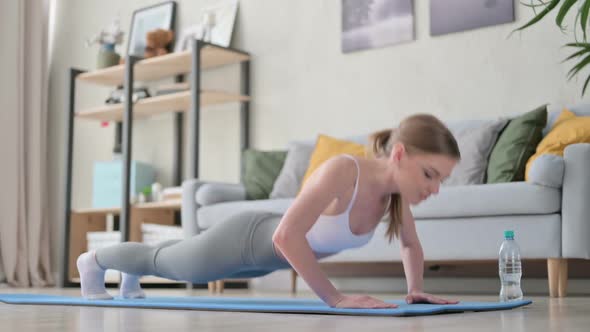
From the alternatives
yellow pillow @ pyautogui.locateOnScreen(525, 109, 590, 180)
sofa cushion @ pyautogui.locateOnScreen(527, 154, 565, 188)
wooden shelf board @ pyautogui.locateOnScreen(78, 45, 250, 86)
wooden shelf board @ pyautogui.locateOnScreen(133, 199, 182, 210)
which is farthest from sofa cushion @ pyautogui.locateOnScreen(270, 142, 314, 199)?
sofa cushion @ pyautogui.locateOnScreen(527, 154, 565, 188)

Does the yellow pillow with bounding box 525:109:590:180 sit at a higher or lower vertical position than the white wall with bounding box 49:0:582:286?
lower

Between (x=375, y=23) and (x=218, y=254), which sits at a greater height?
(x=375, y=23)

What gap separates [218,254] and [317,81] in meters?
2.64

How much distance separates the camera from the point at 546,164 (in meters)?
3.00

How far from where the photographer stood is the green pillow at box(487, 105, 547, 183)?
3.40 m

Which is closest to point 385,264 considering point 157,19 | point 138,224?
point 138,224

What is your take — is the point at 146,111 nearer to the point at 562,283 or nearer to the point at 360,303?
the point at 562,283

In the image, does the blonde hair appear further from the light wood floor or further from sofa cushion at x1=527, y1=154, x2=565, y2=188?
sofa cushion at x1=527, y1=154, x2=565, y2=188

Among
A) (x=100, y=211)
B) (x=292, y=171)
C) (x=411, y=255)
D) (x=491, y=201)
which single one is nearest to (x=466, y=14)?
(x=292, y=171)

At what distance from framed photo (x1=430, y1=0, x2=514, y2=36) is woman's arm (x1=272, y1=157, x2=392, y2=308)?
2.37 metres

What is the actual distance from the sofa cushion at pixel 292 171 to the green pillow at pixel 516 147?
1.08 metres

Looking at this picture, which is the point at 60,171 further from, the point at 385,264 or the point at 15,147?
the point at 385,264

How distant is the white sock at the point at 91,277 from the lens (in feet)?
8.23

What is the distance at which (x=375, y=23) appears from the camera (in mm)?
4484
